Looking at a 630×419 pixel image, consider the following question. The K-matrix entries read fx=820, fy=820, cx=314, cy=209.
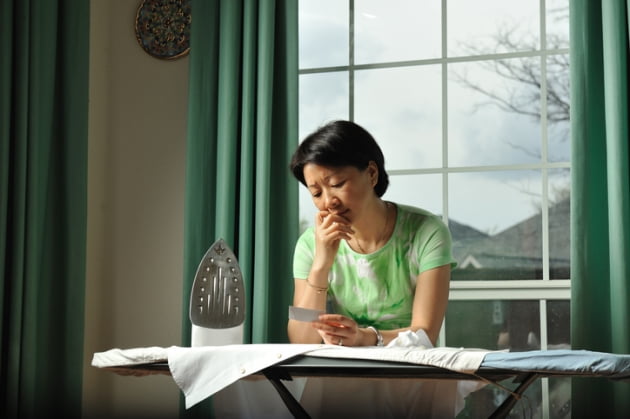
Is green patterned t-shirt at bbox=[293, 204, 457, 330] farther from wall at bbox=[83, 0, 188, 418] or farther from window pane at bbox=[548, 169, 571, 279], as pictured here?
wall at bbox=[83, 0, 188, 418]

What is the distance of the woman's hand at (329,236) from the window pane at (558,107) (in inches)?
38.9

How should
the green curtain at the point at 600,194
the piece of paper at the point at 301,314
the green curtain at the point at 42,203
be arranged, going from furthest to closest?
1. the green curtain at the point at 42,203
2. the green curtain at the point at 600,194
3. the piece of paper at the point at 301,314

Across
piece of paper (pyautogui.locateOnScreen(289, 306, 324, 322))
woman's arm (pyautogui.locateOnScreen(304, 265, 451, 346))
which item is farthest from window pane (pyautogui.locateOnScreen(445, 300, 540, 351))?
piece of paper (pyautogui.locateOnScreen(289, 306, 324, 322))

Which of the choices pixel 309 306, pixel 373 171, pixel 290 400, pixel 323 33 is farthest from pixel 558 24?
pixel 290 400

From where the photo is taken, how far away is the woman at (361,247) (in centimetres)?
222

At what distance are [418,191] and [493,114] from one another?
386mm

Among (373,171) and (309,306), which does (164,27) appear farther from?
(309,306)

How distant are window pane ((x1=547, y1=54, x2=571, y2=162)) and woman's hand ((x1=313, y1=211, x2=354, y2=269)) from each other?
0.99 m

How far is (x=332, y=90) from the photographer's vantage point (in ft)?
10.3

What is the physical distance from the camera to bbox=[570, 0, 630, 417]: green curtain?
2410 mm

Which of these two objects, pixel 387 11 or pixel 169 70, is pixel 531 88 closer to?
pixel 387 11

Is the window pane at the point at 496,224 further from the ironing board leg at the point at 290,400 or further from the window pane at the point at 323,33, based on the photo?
the ironing board leg at the point at 290,400

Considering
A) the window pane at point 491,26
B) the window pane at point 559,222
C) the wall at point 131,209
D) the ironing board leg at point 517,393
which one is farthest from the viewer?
the wall at point 131,209

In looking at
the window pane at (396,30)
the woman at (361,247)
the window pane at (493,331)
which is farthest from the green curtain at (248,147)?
the window pane at (493,331)
